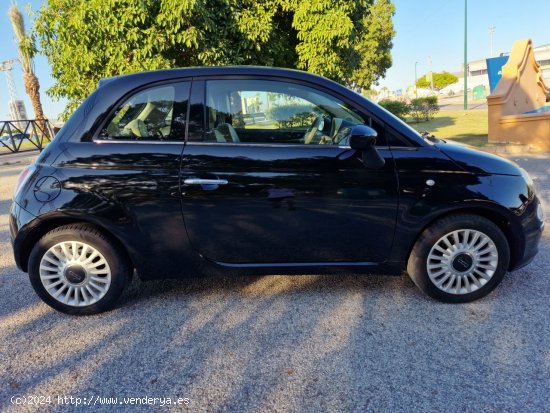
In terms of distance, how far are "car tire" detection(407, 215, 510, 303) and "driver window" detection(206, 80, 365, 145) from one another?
38.7 inches

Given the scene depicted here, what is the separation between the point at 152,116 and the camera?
295cm

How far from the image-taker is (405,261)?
2992mm

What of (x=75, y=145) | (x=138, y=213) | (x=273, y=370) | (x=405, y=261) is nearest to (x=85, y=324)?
(x=138, y=213)

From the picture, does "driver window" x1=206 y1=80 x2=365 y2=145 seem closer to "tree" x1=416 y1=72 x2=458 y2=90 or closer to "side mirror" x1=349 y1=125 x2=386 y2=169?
"side mirror" x1=349 y1=125 x2=386 y2=169

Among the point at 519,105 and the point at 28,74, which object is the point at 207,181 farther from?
the point at 28,74

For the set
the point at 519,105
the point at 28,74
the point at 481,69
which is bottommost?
the point at 519,105

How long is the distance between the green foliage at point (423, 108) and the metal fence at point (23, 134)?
1828 centimetres

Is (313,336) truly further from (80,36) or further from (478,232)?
(80,36)

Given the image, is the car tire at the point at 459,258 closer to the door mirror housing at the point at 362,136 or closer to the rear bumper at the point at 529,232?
the rear bumper at the point at 529,232

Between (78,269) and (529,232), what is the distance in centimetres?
328

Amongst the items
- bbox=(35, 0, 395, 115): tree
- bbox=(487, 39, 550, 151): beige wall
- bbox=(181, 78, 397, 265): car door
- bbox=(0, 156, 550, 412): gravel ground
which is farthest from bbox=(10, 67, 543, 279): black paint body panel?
bbox=(487, 39, 550, 151): beige wall

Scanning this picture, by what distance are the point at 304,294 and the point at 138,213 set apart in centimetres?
142

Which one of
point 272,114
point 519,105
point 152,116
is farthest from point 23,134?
point 519,105

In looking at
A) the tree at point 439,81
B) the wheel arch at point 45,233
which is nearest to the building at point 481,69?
the tree at point 439,81
